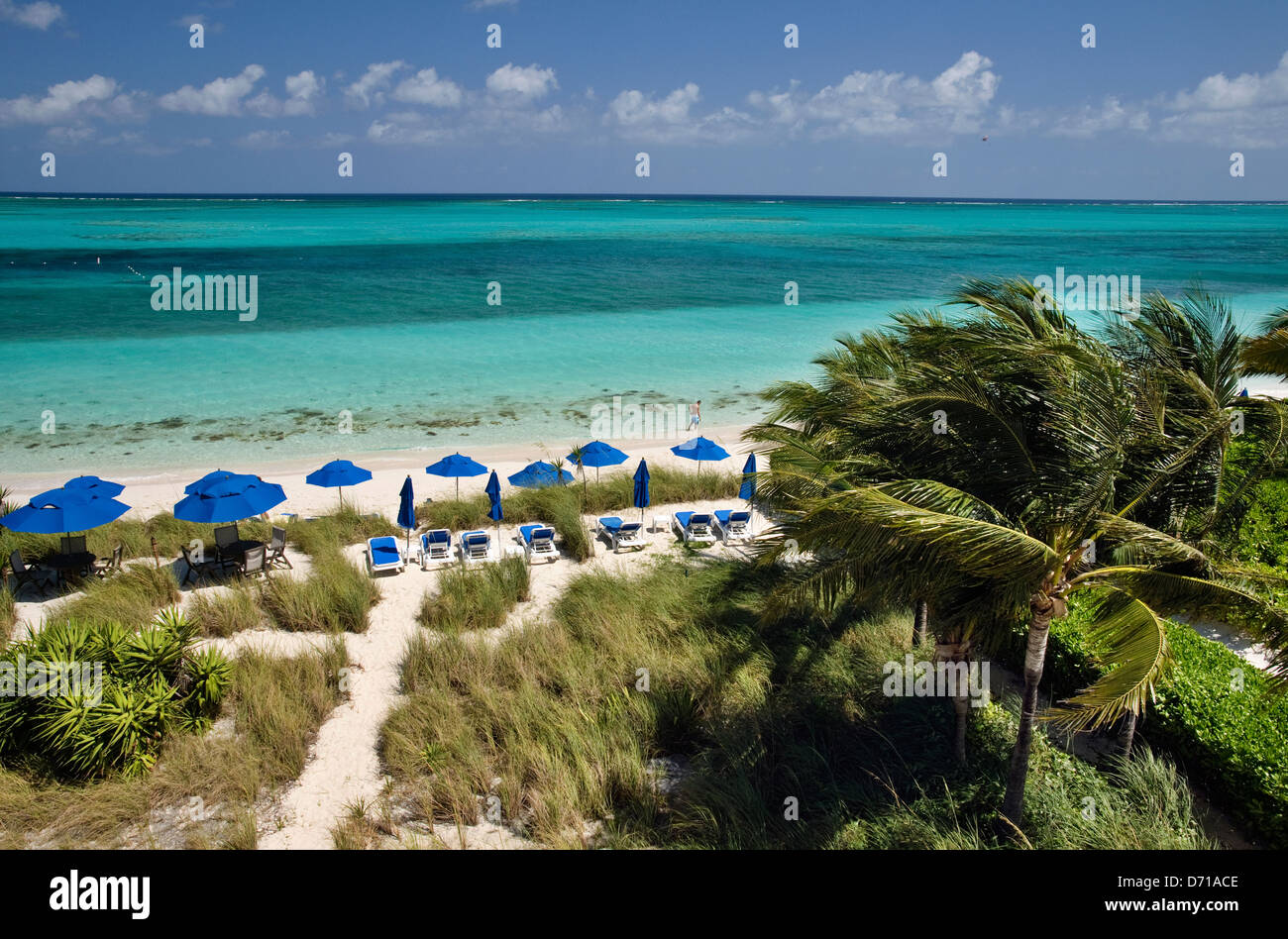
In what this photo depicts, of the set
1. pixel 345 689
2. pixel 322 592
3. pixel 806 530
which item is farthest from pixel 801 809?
pixel 322 592

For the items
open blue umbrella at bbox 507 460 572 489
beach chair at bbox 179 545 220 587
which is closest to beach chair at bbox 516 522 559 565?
Answer: open blue umbrella at bbox 507 460 572 489

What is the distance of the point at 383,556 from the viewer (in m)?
12.1

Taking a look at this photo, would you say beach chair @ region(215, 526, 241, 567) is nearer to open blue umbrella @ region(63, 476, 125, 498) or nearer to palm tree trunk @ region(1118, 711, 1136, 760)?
open blue umbrella @ region(63, 476, 125, 498)

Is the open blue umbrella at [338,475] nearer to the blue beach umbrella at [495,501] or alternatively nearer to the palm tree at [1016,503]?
the blue beach umbrella at [495,501]

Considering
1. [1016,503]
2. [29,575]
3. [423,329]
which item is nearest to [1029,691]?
[1016,503]

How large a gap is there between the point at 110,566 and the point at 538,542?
632 centimetres

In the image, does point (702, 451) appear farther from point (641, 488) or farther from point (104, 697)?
point (104, 697)

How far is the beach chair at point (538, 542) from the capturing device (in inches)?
496

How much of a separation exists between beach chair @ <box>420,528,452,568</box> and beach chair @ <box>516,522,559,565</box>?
1219 mm

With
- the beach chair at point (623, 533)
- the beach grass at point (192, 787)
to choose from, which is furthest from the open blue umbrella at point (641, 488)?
the beach grass at point (192, 787)

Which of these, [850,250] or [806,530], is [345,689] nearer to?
[806,530]

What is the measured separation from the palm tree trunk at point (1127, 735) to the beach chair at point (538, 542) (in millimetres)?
7965

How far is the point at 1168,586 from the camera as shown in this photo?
538 centimetres

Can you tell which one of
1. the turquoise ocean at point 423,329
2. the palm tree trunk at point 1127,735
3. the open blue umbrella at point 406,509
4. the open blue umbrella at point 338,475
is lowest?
the palm tree trunk at point 1127,735
